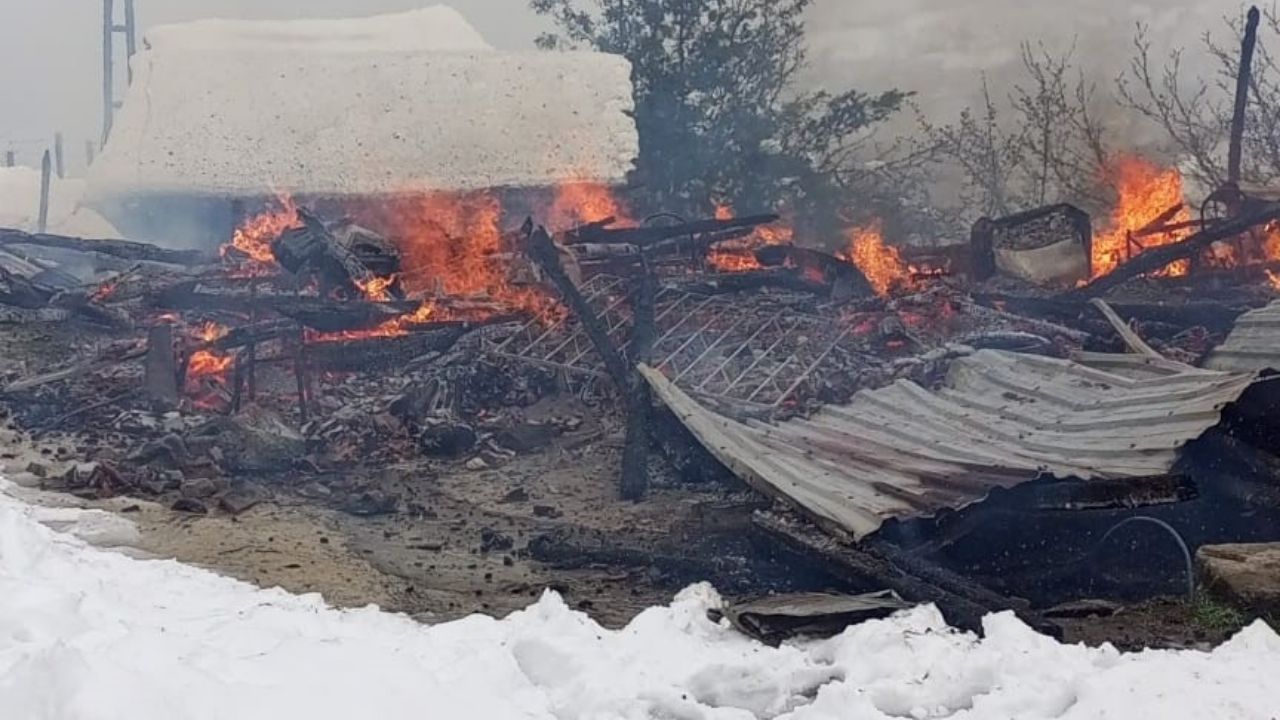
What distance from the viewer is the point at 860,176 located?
19.9 meters

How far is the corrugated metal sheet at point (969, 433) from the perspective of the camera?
5.90 metres

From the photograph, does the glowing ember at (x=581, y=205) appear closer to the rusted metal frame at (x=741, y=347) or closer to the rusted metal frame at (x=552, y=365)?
the rusted metal frame at (x=741, y=347)

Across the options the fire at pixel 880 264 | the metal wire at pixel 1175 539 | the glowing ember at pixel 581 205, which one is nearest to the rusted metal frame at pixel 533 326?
the fire at pixel 880 264

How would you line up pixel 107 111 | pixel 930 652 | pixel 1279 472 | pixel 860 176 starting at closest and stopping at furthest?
pixel 930 652, pixel 1279 472, pixel 860 176, pixel 107 111

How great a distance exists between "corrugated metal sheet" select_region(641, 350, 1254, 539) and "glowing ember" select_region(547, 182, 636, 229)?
9.37m

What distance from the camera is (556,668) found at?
174 inches

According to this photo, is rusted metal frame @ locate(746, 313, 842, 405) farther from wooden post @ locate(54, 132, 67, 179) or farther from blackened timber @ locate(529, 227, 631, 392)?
wooden post @ locate(54, 132, 67, 179)

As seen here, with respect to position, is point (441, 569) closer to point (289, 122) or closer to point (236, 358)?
point (236, 358)

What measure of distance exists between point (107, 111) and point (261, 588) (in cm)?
2501

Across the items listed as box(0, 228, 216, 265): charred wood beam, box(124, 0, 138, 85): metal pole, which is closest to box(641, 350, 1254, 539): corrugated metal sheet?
box(0, 228, 216, 265): charred wood beam

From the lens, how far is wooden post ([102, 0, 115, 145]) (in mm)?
26578

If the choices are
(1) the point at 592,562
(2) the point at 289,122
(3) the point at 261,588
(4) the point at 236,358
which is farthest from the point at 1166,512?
(2) the point at 289,122

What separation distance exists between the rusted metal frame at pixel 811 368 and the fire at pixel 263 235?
21.8 ft

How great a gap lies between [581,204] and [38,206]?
16.2 m
